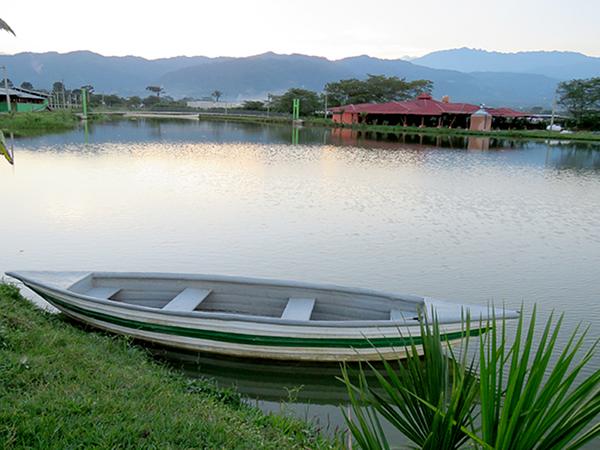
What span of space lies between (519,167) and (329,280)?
62.7ft

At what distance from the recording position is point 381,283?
320 inches

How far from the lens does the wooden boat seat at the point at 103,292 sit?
20.4 ft

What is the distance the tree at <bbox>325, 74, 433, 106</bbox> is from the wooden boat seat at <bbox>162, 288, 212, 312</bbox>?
2418 inches

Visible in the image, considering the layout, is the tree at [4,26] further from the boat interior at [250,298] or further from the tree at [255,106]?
the tree at [255,106]

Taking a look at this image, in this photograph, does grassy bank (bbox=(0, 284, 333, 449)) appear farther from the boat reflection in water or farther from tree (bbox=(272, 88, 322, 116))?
tree (bbox=(272, 88, 322, 116))

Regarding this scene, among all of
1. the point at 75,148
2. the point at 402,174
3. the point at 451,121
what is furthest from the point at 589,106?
the point at 75,148

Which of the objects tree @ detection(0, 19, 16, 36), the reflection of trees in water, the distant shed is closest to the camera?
tree @ detection(0, 19, 16, 36)

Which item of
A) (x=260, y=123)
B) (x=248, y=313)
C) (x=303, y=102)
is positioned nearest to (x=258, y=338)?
(x=248, y=313)

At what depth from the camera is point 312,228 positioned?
11.2 meters

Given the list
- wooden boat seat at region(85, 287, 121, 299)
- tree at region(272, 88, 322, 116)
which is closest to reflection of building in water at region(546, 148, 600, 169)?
wooden boat seat at region(85, 287, 121, 299)

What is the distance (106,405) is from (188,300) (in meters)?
2.83

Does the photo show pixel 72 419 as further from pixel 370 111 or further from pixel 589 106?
pixel 589 106

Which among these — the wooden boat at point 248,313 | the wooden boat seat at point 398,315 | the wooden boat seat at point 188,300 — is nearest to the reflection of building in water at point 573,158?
the wooden boat seat at point 398,315

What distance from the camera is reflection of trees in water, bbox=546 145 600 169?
82.5 feet
